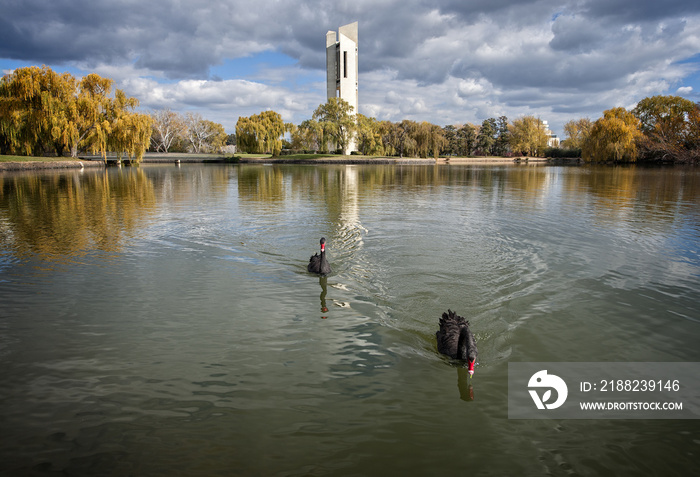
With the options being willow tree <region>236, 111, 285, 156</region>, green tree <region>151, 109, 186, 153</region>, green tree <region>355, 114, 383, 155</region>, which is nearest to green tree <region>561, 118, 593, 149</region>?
green tree <region>355, 114, 383, 155</region>

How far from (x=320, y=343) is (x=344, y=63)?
102 metres

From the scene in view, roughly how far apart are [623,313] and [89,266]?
36.6ft

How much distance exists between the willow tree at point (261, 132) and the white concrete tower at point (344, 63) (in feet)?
60.6

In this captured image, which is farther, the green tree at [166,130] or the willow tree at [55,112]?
the green tree at [166,130]

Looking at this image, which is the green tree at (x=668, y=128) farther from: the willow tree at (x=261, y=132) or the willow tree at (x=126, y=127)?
the willow tree at (x=126, y=127)

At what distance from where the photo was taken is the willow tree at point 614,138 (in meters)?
66.9

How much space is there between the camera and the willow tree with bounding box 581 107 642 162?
220 ft

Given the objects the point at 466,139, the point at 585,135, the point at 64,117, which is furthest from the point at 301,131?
the point at 585,135

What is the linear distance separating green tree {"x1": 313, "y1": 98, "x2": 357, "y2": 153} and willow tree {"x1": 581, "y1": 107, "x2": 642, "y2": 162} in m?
42.5

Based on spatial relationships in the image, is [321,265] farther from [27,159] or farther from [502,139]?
[502,139]

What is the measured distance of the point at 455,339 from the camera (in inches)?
225

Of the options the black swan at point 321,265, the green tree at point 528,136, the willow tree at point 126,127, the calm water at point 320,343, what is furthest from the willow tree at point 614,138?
the black swan at point 321,265

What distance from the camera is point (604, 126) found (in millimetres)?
68938

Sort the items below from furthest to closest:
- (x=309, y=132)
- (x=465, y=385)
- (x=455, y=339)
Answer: (x=309, y=132), (x=455, y=339), (x=465, y=385)
